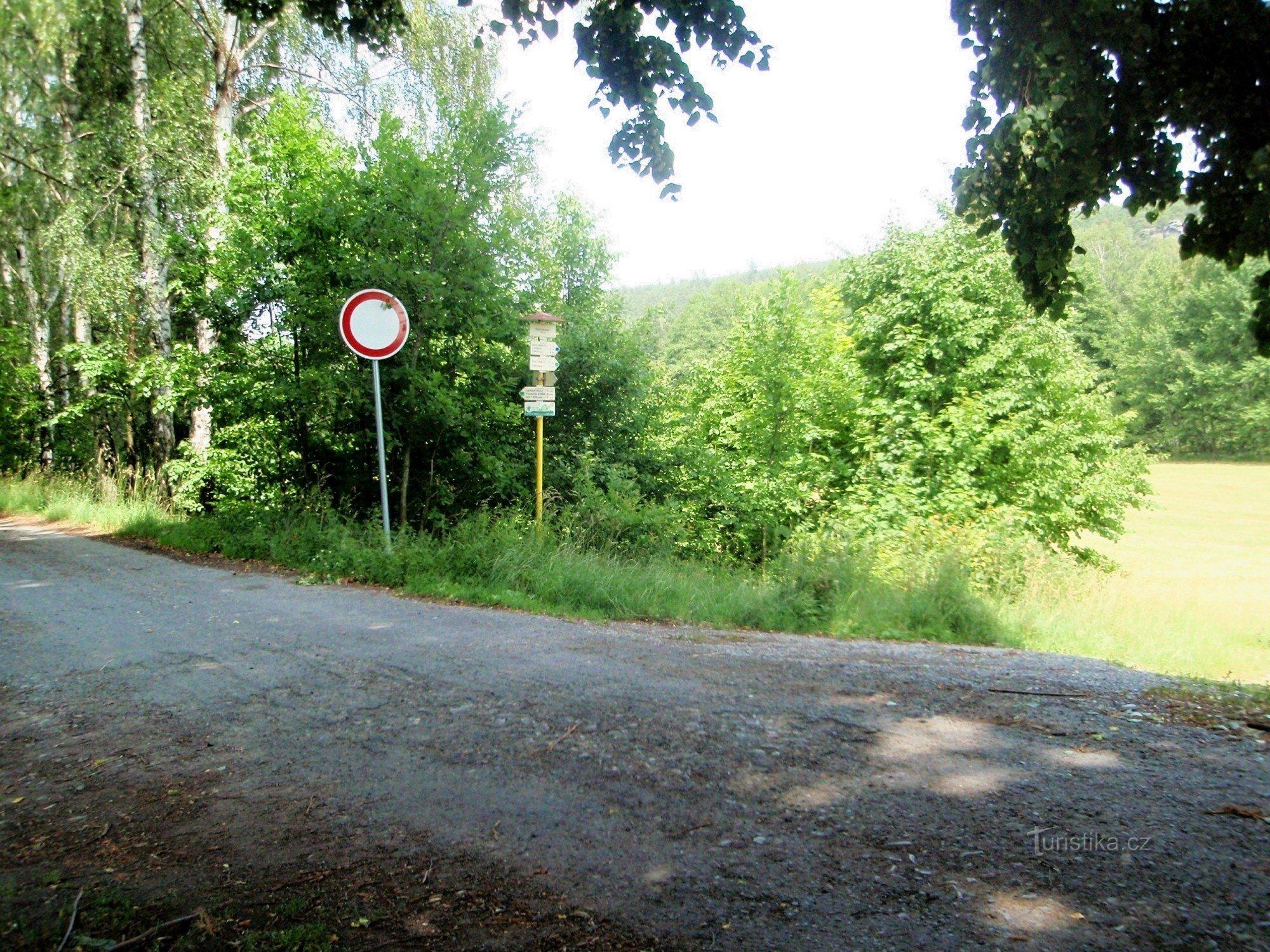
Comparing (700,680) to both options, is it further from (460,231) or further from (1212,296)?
(1212,296)

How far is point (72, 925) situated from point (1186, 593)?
86.8 ft

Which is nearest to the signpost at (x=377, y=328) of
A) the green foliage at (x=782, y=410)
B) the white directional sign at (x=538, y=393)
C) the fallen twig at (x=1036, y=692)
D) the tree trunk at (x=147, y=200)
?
the white directional sign at (x=538, y=393)

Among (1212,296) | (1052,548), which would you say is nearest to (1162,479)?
(1212,296)

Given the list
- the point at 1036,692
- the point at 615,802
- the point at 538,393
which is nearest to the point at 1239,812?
the point at 1036,692

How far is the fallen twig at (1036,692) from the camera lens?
488 cm

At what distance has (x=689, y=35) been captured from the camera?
5.24m

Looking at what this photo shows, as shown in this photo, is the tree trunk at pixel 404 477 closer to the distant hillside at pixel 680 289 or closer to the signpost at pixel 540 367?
the signpost at pixel 540 367

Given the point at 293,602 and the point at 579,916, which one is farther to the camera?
the point at 293,602

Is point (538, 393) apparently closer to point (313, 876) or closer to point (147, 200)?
point (313, 876)

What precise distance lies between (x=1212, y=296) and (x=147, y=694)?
177 feet

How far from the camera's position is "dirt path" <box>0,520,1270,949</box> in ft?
8.12

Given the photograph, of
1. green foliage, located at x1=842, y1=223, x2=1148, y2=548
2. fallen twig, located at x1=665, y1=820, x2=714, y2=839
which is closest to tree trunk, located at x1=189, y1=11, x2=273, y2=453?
fallen twig, located at x1=665, y1=820, x2=714, y2=839

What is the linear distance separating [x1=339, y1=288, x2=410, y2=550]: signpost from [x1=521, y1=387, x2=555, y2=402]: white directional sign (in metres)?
1.97

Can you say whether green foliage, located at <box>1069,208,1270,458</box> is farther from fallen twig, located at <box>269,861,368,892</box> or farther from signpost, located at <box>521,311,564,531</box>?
fallen twig, located at <box>269,861,368,892</box>
